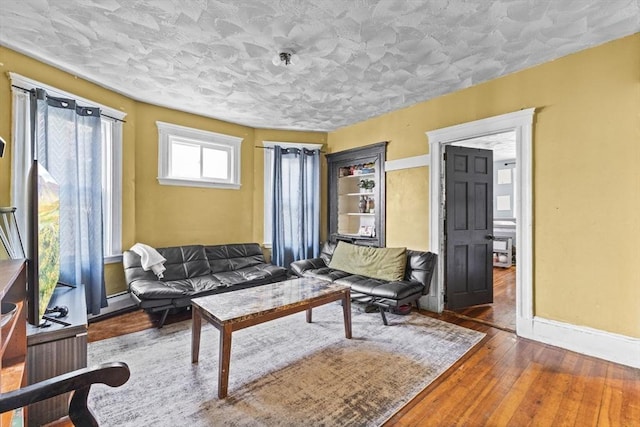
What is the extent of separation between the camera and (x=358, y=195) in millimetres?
5055

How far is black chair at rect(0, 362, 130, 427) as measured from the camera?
75cm

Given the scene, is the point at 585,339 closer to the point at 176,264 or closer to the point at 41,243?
the point at 41,243

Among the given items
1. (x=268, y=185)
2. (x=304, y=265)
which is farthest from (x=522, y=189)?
(x=268, y=185)

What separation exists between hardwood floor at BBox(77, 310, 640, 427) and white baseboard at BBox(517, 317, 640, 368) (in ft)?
0.25

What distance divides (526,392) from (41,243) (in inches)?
127

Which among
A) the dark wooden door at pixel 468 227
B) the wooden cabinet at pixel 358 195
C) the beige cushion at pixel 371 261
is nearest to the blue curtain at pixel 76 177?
the beige cushion at pixel 371 261

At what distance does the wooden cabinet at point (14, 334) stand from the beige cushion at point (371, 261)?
3.13 metres

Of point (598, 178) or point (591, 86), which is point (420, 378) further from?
point (591, 86)

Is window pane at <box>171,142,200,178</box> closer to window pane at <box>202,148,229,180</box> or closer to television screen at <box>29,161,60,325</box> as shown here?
window pane at <box>202,148,229,180</box>

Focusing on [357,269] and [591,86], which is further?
[357,269]

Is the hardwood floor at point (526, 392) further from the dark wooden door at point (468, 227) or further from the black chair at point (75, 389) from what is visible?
the black chair at point (75, 389)

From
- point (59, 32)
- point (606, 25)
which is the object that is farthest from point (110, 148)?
point (606, 25)

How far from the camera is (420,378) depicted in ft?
7.10

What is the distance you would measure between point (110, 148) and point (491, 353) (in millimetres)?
4614
